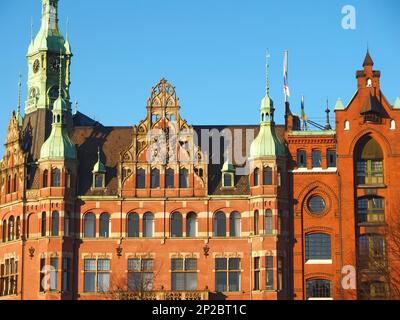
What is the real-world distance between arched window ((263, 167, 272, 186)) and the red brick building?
106mm

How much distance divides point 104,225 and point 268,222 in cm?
1433

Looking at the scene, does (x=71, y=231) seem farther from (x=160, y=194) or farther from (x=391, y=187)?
(x=391, y=187)

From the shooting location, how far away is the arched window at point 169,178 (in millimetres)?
90750

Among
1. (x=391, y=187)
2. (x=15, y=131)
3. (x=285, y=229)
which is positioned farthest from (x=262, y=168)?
(x=15, y=131)

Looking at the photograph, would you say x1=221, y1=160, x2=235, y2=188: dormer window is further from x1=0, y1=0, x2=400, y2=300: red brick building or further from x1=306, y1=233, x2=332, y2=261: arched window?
x1=306, y1=233, x2=332, y2=261: arched window

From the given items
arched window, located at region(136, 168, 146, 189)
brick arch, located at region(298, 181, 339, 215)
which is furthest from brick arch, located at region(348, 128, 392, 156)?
arched window, located at region(136, 168, 146, 189)

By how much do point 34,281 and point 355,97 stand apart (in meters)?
31.7

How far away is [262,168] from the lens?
8869 cm

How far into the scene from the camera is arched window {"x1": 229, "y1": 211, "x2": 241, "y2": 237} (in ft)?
294

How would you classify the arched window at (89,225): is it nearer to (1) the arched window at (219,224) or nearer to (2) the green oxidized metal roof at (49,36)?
(1) the arched window at (219,224)

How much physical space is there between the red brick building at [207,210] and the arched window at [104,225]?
0.46 feet
